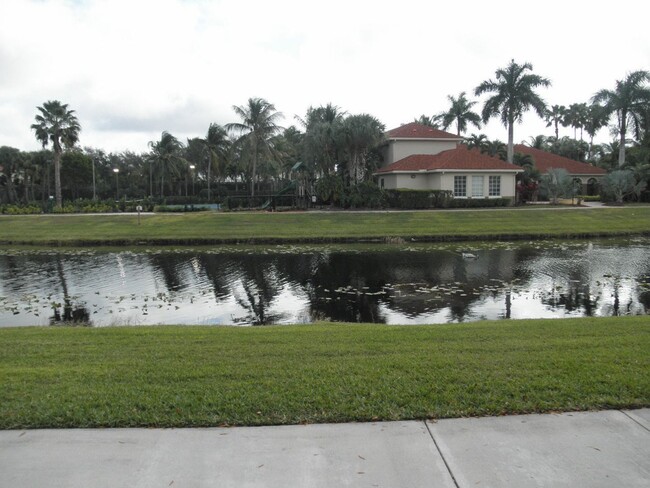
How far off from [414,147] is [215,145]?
94.7 feet

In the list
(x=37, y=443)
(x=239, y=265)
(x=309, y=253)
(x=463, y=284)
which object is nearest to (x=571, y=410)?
(x=37, y=443)

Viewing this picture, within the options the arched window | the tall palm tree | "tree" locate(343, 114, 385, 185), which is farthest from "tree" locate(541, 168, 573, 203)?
the tall palm tree

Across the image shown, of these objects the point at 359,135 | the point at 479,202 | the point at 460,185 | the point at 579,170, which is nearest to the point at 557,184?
the point at 479,202

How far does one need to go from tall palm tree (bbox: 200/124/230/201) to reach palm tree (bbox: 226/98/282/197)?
15.3m

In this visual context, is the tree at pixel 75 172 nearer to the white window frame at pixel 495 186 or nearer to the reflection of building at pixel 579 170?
the white window frame at pixel 495 186

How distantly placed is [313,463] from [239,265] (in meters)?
16.7

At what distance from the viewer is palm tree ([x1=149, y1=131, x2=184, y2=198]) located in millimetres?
64438

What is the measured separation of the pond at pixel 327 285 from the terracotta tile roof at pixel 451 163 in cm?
1758

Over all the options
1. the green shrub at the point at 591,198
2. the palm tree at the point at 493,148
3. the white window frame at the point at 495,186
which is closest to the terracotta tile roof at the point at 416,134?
the white window frame at the point at 495,186

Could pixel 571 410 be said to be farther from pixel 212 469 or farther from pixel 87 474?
pixel 87 474

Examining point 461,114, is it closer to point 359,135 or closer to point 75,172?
point 359,135

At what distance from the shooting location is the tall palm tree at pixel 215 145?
63.9 meters

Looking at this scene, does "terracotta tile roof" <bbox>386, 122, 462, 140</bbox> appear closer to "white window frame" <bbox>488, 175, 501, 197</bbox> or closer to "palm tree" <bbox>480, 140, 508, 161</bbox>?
"white window frame" <bbox>488, 175, 501, 197</bbox>

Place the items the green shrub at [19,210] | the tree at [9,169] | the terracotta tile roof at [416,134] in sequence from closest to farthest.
Result: 1. the green shrub at [19,210]
2. the terracotta tile roof at [416,134]
3. the tree at [9,169]
